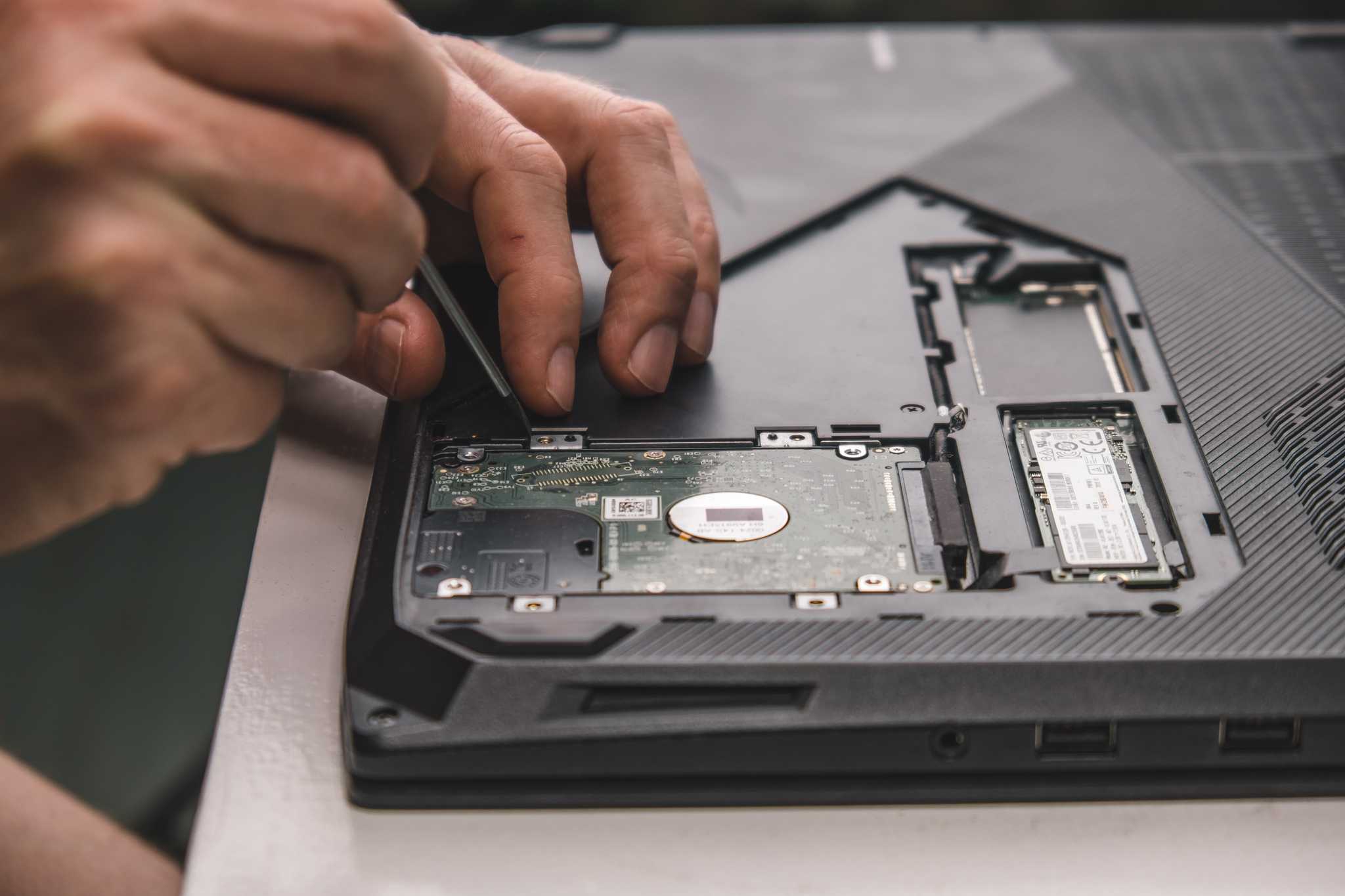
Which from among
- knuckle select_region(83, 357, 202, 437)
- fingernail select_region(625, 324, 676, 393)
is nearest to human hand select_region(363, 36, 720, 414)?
fingernail select_region(625, 324, 676, 393)

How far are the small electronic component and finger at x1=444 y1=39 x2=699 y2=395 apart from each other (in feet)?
0.97

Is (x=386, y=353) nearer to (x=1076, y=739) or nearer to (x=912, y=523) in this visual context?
(x=912, y=523)

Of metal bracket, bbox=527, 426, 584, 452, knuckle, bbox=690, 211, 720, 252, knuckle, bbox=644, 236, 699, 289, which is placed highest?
knuckle, bbox=690, 211, 720, 252

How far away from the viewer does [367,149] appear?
28.7 inches

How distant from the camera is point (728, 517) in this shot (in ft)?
3.09

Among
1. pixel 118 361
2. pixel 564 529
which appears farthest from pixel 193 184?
pixel 564 529

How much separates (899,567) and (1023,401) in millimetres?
228

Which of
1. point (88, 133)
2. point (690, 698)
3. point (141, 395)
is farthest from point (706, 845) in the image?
point (88, 133)

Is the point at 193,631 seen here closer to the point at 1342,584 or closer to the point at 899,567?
the point at 899,567

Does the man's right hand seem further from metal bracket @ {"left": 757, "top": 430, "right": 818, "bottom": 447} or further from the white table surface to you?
metal bracket @ {"left": 757, "top": 430, "right": 818, "bottom": 447}

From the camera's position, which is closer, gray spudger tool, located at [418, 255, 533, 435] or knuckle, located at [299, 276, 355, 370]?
knuckle, located at [299, 276, 355, 370]

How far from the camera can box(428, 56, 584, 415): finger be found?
1033mm

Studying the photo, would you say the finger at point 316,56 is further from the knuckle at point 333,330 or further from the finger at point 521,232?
the finger at point 521,232

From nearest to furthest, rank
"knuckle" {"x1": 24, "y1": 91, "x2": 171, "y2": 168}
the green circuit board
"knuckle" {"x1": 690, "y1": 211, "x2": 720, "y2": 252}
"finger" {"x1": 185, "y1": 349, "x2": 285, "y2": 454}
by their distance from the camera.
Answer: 1. "knuckle" {"x1": 24, "y1": 91, "x2": 171, "y2": 168}
2. "finger" {"x1": 185, "y1": 349, "x2": 285, "y2": 454}
3. the green circuit board
4. "knuckle" {"x1": 690, "y1": 211, "x2": 720, "y2": 252}
